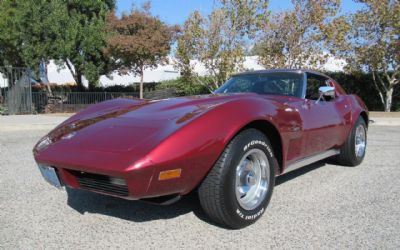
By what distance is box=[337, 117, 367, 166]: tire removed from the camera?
5.54m

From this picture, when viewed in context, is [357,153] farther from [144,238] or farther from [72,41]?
[72,41]

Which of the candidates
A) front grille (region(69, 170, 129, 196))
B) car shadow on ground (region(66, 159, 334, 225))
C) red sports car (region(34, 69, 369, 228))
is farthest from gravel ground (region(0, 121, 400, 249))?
front grille (region(69, 170, 129, 196))

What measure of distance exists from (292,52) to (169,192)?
51.5 ft

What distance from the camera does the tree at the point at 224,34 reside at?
57.6ft

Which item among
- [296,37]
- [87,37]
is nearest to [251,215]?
[296,37]

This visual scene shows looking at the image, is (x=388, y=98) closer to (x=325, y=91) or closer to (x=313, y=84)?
(x=313, y=84)

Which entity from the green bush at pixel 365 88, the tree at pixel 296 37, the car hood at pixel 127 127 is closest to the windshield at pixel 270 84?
the car hood at pixel 127 127

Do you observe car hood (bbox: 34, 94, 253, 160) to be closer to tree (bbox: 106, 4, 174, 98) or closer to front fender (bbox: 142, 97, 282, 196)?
front fender (bbox: 142, 97, 282, 196)

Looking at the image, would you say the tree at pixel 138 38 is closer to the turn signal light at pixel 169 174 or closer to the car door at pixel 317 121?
the car door at pixel 317 121

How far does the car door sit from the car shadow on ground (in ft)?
4.24

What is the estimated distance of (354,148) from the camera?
5.64m

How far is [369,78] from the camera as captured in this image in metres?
20.9

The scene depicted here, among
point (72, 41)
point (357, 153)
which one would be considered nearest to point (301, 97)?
point (357, 153)

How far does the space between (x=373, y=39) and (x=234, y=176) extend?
1724cm
